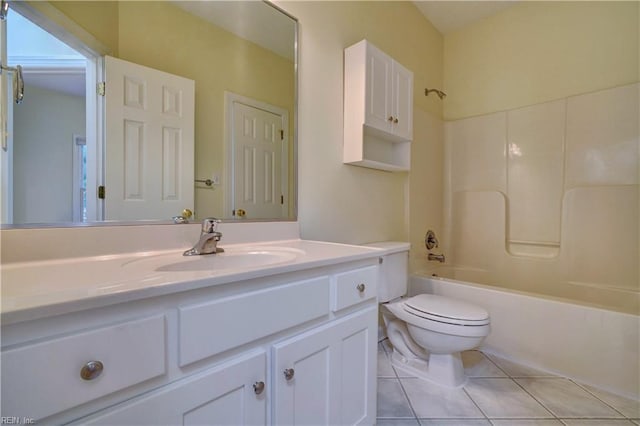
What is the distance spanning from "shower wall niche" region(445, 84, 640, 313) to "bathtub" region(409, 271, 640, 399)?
0.43m

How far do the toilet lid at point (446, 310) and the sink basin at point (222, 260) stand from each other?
0.85 metres

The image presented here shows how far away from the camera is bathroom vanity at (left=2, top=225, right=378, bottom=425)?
46 cm

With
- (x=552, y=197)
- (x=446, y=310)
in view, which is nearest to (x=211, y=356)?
(x=446, y=310)

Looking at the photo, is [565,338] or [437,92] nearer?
[565,338]

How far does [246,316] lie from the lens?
713 millimetres

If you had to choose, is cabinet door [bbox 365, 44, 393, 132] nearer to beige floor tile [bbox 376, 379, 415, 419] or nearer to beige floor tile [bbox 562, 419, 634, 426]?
beige floor tile [bbox 376, 379, 415, 419]

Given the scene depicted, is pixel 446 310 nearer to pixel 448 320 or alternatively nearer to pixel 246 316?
pixel 448 320

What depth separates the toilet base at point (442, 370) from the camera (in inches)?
60.4

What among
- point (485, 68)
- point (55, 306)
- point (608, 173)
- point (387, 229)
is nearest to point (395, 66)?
point (387, 229)

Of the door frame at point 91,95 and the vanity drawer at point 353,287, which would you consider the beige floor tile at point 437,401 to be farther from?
the door frame at point 91,95

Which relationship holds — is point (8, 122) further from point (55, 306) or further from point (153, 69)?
point (55, 306)

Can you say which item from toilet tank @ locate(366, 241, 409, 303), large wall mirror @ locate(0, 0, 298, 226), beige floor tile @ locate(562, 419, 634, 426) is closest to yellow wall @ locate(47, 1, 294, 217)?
large wall mirror @ locate(0, 0, 298, 226)

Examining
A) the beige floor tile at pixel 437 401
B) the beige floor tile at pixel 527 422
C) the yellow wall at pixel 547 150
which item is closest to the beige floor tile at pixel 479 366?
the beige floor tile at pixel 437 401

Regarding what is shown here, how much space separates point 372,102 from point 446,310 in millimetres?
1188
